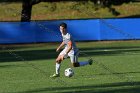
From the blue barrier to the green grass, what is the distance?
1723cm

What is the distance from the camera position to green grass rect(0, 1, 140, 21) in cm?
6544

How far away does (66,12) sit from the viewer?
6919 centimetres

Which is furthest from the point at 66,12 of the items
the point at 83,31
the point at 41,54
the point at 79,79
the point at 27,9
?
the point at 79,79

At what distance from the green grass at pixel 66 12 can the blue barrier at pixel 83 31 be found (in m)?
17.2

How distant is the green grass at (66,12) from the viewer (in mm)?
65438

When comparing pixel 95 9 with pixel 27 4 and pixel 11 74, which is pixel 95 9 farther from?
pixel 11 74

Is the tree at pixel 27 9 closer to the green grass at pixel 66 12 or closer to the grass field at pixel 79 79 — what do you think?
the green grass at pixel 66 12

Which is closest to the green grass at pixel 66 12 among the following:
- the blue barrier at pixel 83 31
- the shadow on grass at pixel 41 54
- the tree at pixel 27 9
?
the tree at pixel 27 9

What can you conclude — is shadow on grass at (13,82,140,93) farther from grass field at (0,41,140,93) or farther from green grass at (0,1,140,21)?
green grass at (0,1,140,21)

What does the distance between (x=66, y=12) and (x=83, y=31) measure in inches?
939

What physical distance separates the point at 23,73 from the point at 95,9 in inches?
1597

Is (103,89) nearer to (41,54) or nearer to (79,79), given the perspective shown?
(79,79)

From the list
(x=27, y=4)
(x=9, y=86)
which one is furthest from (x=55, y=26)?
(x=9, y=86)

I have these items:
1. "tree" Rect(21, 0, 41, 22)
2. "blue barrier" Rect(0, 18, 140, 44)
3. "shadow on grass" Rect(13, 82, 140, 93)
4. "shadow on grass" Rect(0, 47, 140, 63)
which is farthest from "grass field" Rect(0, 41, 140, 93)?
"tree" Rect(21, 0, 41, 22)
